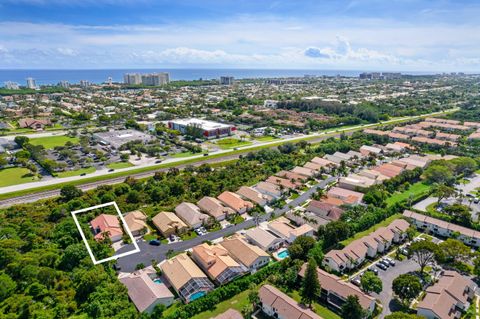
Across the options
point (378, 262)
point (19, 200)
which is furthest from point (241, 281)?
point (19, 200)

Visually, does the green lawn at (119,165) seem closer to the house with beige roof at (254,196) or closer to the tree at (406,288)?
the house with beige roof at (254,196)

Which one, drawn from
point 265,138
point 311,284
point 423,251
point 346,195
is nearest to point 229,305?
point 311,284

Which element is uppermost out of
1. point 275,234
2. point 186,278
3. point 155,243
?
point 186,278

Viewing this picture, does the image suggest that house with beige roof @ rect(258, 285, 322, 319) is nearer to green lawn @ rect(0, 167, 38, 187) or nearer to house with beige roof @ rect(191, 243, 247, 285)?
house with beige roof @ rect(191, 243, 247, 285)

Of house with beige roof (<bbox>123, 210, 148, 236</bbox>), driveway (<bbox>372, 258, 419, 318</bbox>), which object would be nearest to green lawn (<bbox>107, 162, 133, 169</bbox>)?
house with beige roof (<bbox>123, 210, 148, 236</bbox>)

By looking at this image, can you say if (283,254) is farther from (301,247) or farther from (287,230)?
(287,230)

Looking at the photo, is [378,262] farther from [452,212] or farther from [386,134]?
[386,134]
